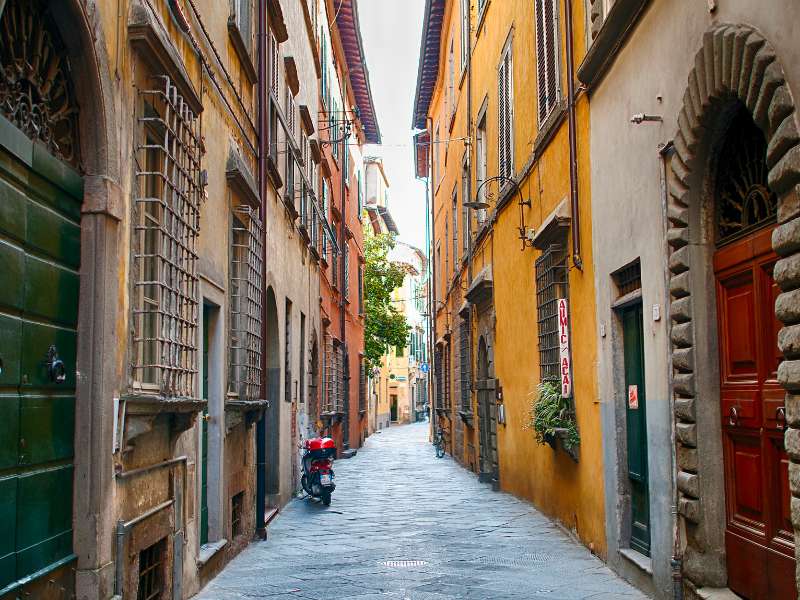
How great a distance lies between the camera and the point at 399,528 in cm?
1039

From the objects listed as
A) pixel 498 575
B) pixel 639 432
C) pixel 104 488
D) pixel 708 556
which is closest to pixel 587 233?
pixel 639 432

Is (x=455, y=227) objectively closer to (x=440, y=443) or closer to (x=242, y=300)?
(x=440, y=443)

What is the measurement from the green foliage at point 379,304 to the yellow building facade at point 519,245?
554 inches

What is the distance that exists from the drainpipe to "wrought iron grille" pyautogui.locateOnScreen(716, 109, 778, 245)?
3.13 meters

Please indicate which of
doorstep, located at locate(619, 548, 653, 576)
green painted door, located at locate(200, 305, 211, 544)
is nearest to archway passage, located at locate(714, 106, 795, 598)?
doorstep, located at locate(619, 548, 653, 576)

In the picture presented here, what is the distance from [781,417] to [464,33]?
15.1 meters

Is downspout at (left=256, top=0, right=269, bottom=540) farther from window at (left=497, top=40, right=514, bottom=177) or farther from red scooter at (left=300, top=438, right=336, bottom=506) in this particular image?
window at (left=497, top=40, right=514, bottom=177)

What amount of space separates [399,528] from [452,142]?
1282 cm

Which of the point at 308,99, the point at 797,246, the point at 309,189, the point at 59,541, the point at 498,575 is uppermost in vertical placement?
the point at 308,99

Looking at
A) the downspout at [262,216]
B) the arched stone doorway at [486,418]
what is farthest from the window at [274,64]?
the arched stone doorway at [486,418]

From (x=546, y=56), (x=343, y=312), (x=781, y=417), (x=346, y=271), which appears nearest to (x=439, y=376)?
(x=346, y=271)

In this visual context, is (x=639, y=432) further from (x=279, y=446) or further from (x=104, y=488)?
(x=279, y=446)

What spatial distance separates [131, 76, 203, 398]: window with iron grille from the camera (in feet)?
17.5

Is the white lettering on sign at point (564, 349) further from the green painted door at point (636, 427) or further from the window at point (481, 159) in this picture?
the window at point (481, 159)
